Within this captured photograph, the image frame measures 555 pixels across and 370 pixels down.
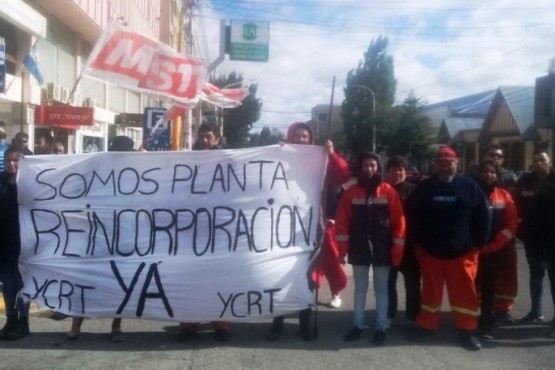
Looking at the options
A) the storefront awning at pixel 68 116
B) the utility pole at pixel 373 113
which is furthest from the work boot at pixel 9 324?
the utility pole at pixel 373 113

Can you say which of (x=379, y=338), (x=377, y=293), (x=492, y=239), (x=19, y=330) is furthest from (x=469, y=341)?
(x=19, y=330)

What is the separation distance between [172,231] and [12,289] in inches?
62.6

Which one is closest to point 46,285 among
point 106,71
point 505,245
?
point 106,71

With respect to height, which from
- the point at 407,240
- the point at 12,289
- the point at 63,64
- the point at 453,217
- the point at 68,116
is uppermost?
the point at 63,64

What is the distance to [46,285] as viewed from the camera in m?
6.90

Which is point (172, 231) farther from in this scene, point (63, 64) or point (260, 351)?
point (63, 64)

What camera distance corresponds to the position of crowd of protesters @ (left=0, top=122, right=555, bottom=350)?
691 centimetres

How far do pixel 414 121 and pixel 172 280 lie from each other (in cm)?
3972

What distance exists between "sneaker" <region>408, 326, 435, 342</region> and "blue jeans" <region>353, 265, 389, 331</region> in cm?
28

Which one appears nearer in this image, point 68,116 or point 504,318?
point 504,318

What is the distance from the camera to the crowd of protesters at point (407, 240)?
6.91 meters

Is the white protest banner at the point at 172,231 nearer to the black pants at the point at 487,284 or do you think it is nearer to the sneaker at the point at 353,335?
the sneaker at the point at 353,335

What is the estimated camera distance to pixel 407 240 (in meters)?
7.32

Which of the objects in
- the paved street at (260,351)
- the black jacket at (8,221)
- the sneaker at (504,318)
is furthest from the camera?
the sneaker at (504,318)
